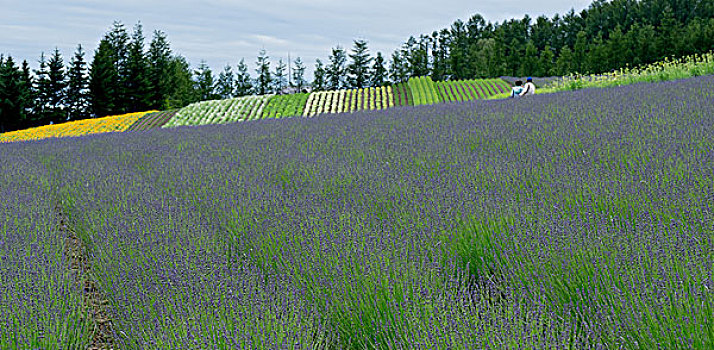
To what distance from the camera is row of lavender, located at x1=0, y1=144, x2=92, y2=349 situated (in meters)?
1.82

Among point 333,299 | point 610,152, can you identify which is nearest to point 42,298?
point 333,299

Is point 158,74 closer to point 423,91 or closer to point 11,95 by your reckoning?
point 11,95

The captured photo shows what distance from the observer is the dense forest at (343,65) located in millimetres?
38969

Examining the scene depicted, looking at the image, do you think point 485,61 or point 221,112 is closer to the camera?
point 221,112

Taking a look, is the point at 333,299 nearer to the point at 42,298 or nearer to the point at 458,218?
the point at 458,218

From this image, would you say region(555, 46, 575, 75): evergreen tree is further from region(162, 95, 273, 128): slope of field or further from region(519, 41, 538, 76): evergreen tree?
region(162, 95, 273, 128): slope of field

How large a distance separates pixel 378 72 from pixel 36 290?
157ft

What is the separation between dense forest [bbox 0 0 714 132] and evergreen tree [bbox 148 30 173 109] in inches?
3.3

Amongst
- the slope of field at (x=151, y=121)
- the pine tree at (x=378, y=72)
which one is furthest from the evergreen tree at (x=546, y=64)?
the slope of field at (x=151, y=121)

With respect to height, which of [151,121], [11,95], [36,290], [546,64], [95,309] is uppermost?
[546,64]

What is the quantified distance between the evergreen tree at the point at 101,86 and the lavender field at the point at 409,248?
39.4m

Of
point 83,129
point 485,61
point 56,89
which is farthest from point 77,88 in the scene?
point 485,61

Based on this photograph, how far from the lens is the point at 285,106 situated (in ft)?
79.9

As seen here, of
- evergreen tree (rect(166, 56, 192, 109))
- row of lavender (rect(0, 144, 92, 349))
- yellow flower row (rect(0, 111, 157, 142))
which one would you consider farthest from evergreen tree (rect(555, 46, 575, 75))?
row of lavender (rect(0, 144, 92, 349))
